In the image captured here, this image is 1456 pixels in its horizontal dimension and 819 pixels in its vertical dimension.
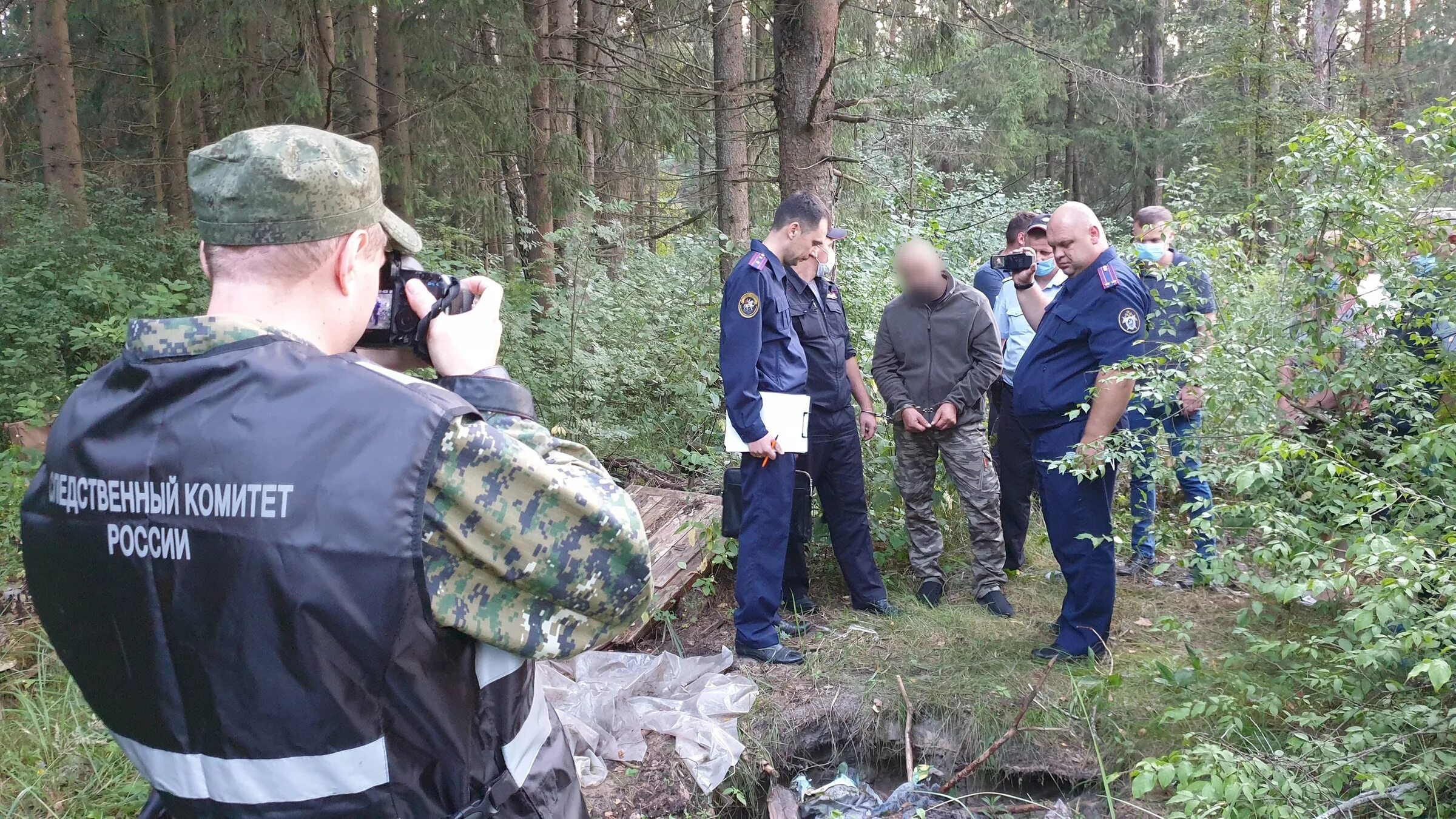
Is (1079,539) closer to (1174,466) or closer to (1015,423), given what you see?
(1174,466)

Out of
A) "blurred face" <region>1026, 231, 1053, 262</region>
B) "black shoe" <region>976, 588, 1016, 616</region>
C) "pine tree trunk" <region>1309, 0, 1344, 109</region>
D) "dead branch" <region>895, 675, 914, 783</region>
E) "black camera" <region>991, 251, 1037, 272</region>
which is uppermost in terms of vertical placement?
"pine tree trunk" <region>1309, 0, 1344, 109</region>

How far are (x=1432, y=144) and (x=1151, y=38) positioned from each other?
22917mm

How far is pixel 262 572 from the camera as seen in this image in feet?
3.99

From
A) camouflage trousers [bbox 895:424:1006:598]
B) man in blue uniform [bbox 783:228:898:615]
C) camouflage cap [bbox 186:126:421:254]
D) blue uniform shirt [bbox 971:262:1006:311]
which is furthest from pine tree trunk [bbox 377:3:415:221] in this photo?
camouflage cap [bbox 186:126:421:254]

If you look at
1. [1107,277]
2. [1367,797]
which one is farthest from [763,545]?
[1367,797]

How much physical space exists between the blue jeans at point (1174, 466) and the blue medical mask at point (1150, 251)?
0.66m

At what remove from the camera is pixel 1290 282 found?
139 inches

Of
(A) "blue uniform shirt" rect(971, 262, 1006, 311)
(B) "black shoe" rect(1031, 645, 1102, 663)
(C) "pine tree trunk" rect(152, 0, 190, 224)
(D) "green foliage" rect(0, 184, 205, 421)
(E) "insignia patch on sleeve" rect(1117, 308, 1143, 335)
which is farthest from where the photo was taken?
(C) "pine tree trunk" rect(152, 0, 190, 224)

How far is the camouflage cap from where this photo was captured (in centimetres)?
132

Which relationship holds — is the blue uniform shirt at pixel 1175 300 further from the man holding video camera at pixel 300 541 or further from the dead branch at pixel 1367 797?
the man holding video camera at pixel 300 541

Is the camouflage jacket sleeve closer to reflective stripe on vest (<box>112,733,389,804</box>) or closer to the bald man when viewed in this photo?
reflective stripe on vest (<box>112,733,389,804</box>)

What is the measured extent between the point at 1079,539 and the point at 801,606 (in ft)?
5.04

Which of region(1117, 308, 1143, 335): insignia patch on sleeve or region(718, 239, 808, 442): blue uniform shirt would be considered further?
region(718, 239, 808, 442): blue uniform shirt

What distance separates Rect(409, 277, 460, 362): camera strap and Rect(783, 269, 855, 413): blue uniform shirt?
3283 millimetres
